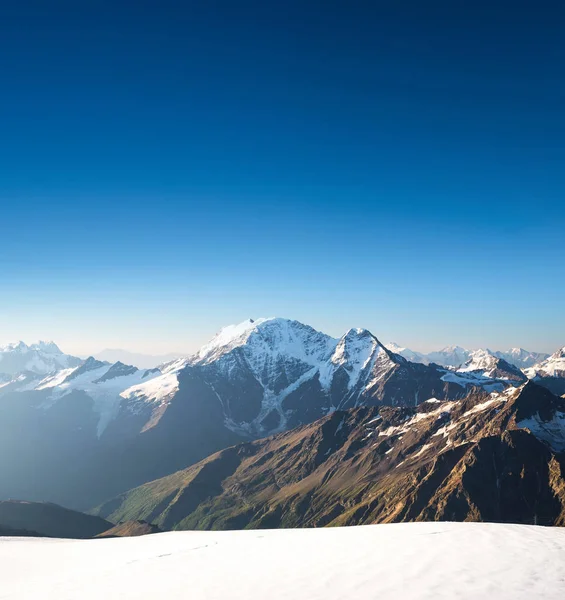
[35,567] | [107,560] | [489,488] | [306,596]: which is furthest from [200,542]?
[489,488]

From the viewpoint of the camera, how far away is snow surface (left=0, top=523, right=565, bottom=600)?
18.1 m

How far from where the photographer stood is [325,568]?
69.3 ft

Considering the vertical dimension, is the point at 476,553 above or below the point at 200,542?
above

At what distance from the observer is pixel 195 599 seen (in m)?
18.3

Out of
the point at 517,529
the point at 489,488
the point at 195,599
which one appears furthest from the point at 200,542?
the point at 489,488

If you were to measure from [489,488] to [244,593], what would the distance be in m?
220

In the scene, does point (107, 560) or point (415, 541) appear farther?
point (107, 560)

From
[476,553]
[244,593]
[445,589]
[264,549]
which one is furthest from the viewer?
[264,549]

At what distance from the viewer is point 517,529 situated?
27688mm

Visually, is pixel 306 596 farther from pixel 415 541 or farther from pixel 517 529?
pixel 517 529

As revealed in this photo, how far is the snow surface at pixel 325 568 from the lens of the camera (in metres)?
18.1

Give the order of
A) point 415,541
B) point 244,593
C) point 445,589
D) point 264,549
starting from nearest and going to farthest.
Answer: point 445,589 → point 244,593 → point 415,541 → point 264,549

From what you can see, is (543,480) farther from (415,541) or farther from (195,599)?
(195,599)

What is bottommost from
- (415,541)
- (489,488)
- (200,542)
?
(489,488)
